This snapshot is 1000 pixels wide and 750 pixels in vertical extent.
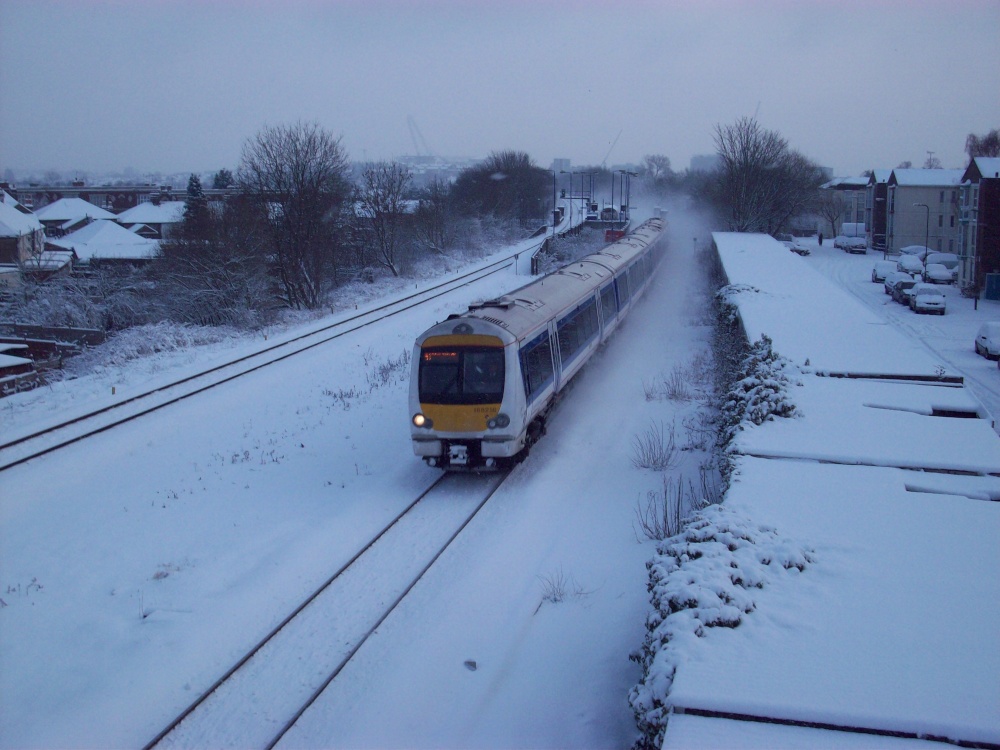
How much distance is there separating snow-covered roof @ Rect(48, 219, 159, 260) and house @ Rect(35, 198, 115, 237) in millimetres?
11466

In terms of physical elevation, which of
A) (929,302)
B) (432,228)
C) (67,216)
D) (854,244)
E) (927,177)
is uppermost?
(927,177)

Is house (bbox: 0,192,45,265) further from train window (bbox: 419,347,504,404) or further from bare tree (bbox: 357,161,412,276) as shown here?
train window (bbox: 419,347,504,404)

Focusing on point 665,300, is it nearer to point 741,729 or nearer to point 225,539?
point 225,539

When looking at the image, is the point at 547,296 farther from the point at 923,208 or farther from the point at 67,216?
the point at 67,216

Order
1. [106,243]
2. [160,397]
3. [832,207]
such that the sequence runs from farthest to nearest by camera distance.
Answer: [832,207], [106,243], [160,397]

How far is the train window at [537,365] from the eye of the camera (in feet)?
37.9

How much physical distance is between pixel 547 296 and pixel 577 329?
1.41 m

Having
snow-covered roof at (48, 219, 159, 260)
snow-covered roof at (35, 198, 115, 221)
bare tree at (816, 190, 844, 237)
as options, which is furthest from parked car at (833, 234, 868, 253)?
snow-covered roof at (35, 198, 115, 221)

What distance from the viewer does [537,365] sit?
40.0 ft

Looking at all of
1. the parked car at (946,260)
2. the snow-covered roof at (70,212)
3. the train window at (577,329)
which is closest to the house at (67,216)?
the snow-covered roof at (70,212)

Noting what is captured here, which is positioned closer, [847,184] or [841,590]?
[841,590]

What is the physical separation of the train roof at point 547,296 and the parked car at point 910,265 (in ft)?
89.5

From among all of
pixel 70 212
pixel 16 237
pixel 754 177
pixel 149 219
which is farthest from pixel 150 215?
pixel 754 177

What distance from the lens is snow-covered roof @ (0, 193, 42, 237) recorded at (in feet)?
142
